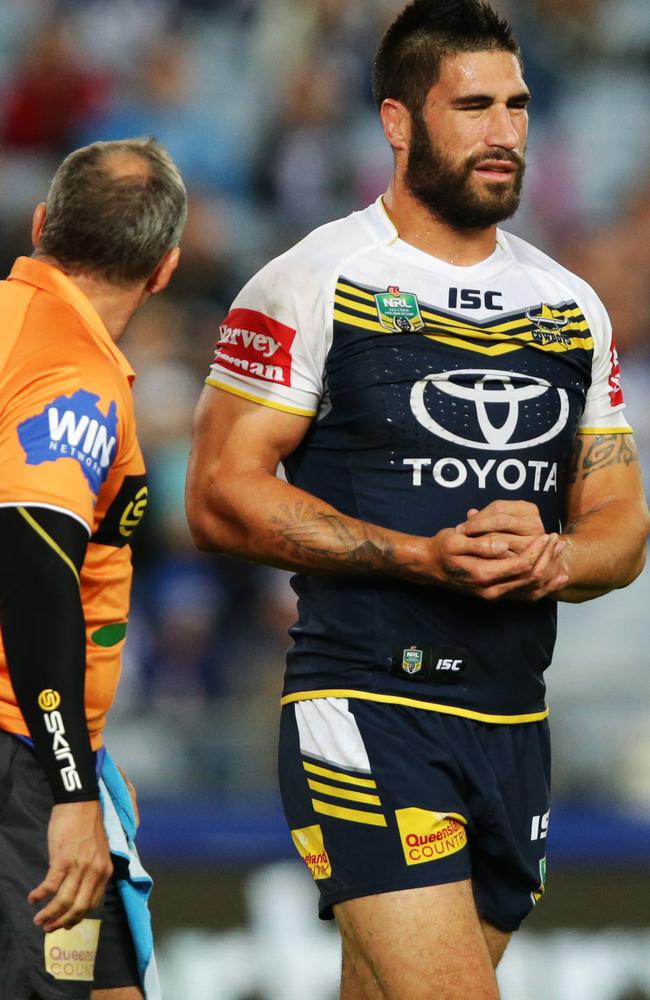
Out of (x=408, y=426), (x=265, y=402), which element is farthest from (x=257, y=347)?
(x=408, y=426)

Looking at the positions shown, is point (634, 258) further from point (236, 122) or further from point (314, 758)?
point (314, 758)

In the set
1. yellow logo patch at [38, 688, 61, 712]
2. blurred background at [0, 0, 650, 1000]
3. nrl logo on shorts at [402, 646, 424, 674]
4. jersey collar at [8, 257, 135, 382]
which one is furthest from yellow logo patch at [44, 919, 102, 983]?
blurred background at [0, 0, 650, 1000]

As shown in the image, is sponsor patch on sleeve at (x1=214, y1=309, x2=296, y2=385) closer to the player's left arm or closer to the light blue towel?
the player's left arm

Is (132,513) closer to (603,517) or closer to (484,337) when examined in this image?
(484,337)

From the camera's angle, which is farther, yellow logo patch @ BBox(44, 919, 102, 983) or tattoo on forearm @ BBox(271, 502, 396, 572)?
tattoo on forearm @ BBox(271, 502, 396, 572)

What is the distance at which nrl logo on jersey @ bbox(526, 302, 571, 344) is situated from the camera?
3.67m

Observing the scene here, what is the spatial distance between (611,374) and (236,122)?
528cm

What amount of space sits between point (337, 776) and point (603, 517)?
0.90 m

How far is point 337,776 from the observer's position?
3473 millimetres

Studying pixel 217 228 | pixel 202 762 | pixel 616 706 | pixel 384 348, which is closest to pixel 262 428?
pixel 384 348

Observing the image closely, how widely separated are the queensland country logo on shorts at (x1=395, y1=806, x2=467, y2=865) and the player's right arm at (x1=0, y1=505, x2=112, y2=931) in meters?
0.75

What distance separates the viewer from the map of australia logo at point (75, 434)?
2922 millimetres

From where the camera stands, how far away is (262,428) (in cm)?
355

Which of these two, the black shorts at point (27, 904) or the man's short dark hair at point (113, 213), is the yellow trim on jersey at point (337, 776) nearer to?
the black shorts at point (27, 904)
